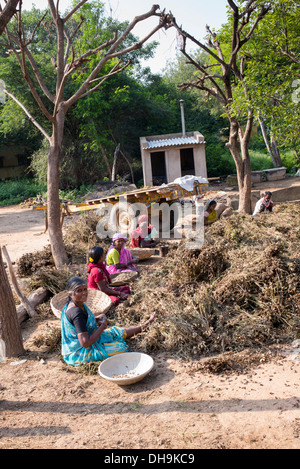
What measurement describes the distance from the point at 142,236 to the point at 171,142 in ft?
33.1

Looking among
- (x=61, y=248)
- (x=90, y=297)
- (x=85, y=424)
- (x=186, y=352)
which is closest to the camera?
(x=85, y=424)

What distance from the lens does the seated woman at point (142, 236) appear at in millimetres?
7477

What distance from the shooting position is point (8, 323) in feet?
13.2

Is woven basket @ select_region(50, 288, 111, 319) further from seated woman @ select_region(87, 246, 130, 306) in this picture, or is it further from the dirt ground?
the dirt ground

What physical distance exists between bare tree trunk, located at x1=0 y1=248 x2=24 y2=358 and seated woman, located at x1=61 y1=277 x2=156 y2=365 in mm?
672

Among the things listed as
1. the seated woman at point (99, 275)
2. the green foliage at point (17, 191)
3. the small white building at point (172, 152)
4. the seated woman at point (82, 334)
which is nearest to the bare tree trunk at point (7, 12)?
the seated woman at point (82, 334)

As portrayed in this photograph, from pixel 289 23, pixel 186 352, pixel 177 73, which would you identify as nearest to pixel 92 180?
pixel 289 23

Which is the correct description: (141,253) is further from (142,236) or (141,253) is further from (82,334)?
(82,334)

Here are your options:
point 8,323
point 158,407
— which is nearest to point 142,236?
point 8,323

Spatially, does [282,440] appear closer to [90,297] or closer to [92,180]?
[90,297]

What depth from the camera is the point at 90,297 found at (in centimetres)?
481

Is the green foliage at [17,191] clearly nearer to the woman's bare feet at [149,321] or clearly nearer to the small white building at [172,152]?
the small white building at [172,152]

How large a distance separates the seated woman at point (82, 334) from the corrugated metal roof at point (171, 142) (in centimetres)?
1335
